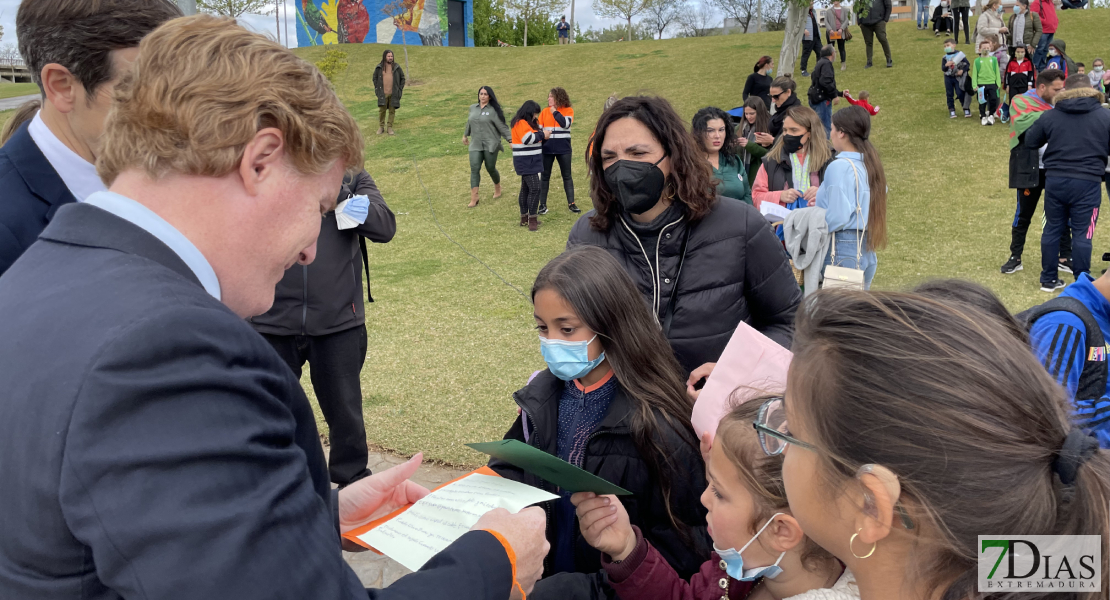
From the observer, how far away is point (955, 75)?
15430 mm

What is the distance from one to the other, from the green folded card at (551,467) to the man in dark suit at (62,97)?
127 cm

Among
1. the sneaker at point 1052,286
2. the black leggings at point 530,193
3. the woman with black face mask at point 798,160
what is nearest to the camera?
the woman with black face mask at point 798,160

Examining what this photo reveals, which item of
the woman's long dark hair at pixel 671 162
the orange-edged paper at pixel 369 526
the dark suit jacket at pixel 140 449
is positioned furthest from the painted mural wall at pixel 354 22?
the dark suit jacket at pixel 140 449

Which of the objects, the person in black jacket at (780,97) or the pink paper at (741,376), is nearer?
the pink paper at (741,376)

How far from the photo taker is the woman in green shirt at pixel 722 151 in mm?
6668

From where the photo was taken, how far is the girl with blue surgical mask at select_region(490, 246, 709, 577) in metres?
2.24

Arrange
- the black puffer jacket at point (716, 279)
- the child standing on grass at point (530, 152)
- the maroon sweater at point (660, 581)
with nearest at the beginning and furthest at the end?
the maroon sweater at point (660, 581), the black puffer jacket at point (716, 279), the child standing on grass at point (530, 152)

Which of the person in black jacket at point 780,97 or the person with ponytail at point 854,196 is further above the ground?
the person in black jacket at point 780,97

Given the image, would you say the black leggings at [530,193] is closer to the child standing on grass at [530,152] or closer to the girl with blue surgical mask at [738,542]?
the child standing on grass at [530,152]

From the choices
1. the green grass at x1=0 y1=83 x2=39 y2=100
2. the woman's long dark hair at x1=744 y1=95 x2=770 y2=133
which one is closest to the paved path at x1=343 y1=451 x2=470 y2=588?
the woman's long dark hair at x1=744 y1=95 x2=770 y2=133

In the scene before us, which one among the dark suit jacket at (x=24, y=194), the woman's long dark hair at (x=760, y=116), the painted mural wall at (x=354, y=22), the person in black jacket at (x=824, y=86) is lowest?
the dark suit jacket at (x=24, y=194)

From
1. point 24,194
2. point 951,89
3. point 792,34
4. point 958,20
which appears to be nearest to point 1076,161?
point 24,194

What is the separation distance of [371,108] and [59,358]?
78.7 feet

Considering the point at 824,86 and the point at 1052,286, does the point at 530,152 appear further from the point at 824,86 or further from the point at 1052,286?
the point at 1052,286
